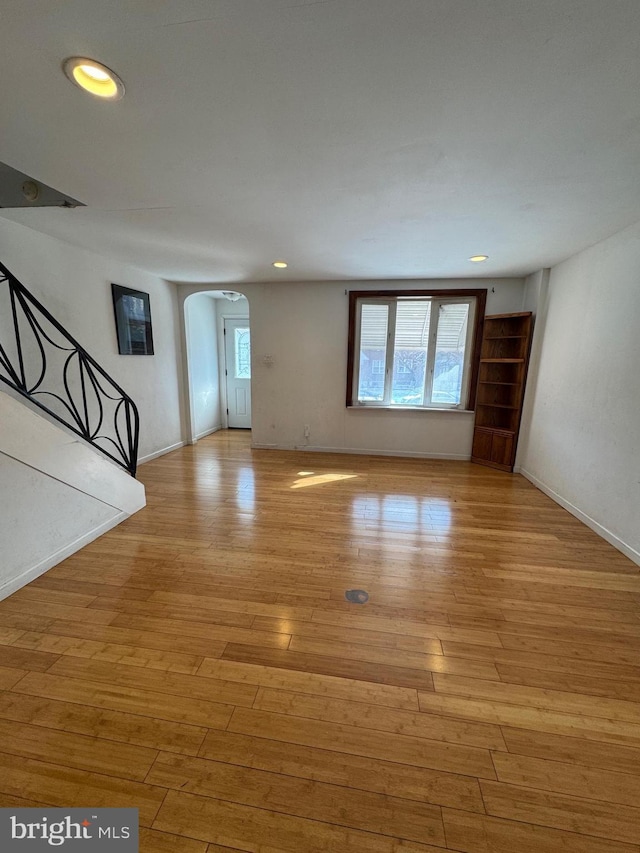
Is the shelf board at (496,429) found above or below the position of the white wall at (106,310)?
below

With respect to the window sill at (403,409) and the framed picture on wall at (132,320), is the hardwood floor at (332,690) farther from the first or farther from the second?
the framed picture on wall at (132,320)

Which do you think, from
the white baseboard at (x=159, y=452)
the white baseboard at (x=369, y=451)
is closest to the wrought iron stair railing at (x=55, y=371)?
the white baseboard at (x=159, y=452)

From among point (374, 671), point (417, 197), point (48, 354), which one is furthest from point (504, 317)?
point (48, 354)

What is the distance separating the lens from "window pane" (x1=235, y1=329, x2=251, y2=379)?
21.4 feet

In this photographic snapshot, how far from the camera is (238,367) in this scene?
6656 millimetres

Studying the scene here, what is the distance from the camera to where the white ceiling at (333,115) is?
1.09 meters

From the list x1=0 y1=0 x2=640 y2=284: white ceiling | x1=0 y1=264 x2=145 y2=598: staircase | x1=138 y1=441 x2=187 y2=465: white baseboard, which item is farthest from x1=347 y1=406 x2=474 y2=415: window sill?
x1=0 y1=264 x2=145 y2=598: staircase

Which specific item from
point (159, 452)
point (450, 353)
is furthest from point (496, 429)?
point (159, 452)

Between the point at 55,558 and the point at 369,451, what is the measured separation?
4021mm

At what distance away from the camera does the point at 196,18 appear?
1.09 metres

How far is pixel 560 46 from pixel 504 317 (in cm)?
360

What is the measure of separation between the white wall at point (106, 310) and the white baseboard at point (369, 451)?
155 centimetres

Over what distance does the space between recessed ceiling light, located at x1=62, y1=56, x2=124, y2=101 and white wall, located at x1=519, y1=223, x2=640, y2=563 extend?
3.67 metres

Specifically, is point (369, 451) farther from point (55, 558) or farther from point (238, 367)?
point (55, 558)
